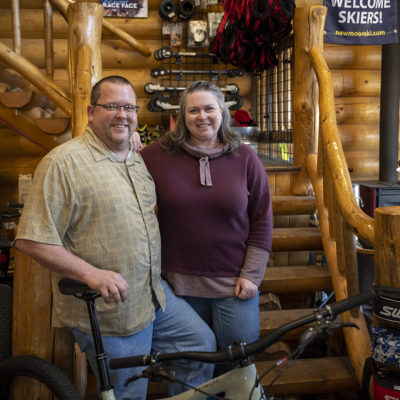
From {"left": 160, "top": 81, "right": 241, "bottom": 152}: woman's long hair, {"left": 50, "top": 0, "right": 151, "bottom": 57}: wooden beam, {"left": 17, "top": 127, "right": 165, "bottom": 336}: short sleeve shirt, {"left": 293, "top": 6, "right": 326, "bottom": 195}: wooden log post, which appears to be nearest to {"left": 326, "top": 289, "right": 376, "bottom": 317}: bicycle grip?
{"left": 17, "top": 127, "right": 165, "bottom": 336}: short sleeve shirt

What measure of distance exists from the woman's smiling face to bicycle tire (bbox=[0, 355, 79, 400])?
3.72 ft

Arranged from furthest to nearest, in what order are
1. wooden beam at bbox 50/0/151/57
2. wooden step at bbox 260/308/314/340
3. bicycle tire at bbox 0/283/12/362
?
wooden beam at bbox 50/0/151/57 < wooden step at bbox 260/308/314/340 < bicycle tire at bbox 0/283/12/362

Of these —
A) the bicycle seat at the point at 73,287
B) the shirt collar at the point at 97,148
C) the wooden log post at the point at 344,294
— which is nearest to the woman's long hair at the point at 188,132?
the shirt collar at the point at 97,148

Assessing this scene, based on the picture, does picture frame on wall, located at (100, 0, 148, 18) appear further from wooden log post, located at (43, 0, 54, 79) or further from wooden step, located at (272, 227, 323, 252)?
wooden step, located at (272, 227, 323, 252)

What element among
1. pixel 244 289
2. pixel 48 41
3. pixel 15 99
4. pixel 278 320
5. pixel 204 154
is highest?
pixel 48 41

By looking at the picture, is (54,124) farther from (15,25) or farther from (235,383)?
(235,383)

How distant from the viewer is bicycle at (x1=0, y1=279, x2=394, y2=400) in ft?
3.96

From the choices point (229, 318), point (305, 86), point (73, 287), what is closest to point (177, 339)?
point (229, 318)

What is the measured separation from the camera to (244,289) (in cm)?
203

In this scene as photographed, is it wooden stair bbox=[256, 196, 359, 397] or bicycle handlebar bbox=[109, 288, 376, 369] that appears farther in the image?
wooden stair bbox=[256, 196, 359, 397]

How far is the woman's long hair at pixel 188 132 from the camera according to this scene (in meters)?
2.12

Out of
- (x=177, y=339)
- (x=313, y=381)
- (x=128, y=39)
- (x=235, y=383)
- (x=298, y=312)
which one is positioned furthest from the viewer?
(x=128, y=39)

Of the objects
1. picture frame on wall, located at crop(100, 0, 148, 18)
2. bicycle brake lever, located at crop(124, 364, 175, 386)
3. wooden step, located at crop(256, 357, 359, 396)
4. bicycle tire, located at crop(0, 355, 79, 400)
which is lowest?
wooden step, located at crop(256, 357, 359, 396)

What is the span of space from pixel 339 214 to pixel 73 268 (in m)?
1.62
